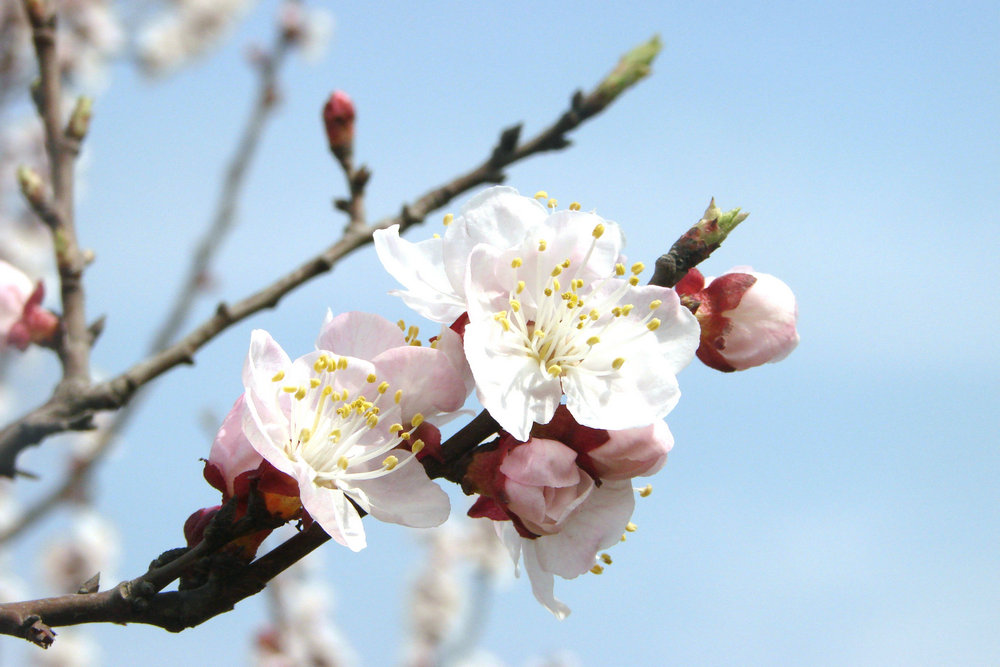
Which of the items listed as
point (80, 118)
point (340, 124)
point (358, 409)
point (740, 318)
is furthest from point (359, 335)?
point (80, 118)

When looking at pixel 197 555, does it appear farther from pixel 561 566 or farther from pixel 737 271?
pixel 737 271

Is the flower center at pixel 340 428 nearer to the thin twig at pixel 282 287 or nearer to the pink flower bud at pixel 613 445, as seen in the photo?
the pink flower bud at pixel 613 445

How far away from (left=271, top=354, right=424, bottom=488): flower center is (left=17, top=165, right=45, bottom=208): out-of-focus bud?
5.09 ft

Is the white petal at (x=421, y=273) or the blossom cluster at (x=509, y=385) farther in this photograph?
the white petal at (x=421, y=273)

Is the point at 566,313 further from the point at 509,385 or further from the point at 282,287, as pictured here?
the point at 282,287

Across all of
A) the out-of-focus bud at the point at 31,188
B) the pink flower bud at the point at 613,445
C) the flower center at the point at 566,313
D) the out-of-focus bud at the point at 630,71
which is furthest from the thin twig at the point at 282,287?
the pink flower bud at the point at 613,445

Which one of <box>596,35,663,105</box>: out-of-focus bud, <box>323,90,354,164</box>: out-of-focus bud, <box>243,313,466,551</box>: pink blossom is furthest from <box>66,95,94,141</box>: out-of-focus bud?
<box>243,313,466,551</box>: pink blossom

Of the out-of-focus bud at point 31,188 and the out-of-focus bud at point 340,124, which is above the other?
the out-of-focus bud at point 340,124

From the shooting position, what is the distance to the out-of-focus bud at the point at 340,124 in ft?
8.47

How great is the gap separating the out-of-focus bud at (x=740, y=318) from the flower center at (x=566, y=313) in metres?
0.12

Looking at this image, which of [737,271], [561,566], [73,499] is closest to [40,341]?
[561,566]

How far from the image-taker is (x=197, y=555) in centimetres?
117

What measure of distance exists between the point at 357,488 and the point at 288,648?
19.2ft

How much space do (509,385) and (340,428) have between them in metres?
0.25
